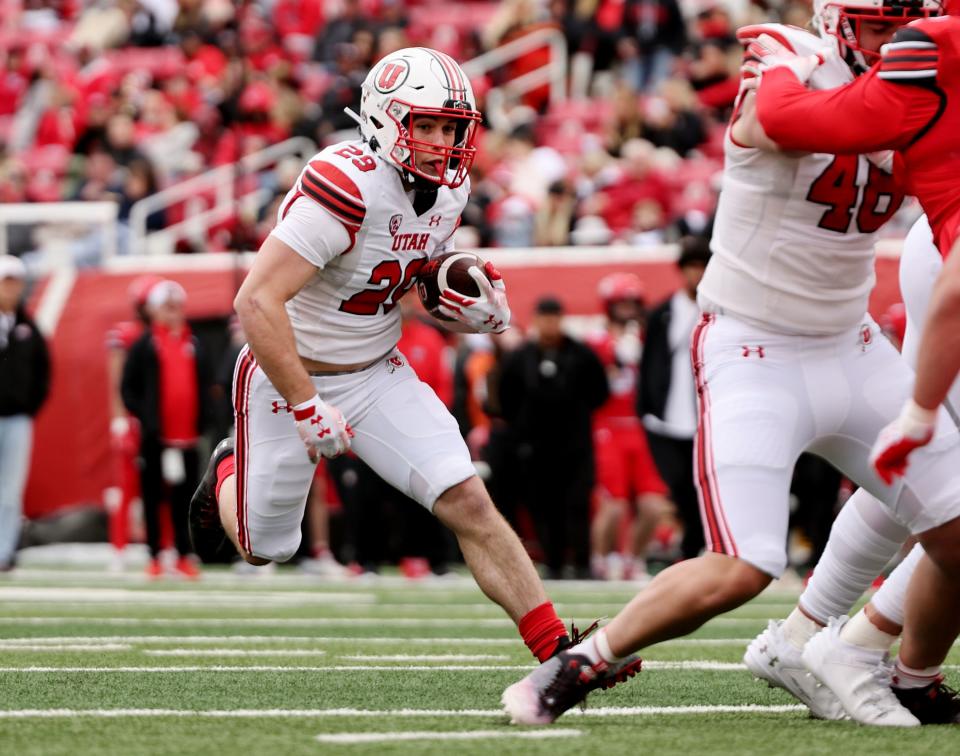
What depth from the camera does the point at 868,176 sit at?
13.3 ft

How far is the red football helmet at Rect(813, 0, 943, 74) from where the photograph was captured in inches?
157

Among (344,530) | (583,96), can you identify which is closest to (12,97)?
(583,96)

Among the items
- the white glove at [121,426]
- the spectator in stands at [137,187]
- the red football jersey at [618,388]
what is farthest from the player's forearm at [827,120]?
the spectator in stands at [137,187]

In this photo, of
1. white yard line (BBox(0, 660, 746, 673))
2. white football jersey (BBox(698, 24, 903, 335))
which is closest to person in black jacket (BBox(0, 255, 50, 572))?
white yard line (BBox(0, 660, 746, 673))

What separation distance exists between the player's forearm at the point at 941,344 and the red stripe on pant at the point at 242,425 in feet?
6.72

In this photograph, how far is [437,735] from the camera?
3768 millimetres

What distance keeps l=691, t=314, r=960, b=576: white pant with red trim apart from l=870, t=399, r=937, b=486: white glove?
0.32 metres

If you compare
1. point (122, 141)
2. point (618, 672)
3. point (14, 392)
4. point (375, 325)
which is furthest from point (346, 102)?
point (618, 672)

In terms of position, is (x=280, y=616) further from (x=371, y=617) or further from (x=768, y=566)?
(x=768, y=566)

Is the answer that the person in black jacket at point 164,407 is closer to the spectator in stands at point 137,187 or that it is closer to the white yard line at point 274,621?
the white yard line at point 274,621

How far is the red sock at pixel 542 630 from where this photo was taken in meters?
4.56

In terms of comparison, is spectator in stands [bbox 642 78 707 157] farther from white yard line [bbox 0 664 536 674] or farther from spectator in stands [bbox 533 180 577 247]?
white yard line [bbox 0 664 536 674]

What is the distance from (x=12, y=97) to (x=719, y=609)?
15737 mm

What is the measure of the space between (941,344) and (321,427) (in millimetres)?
1593
